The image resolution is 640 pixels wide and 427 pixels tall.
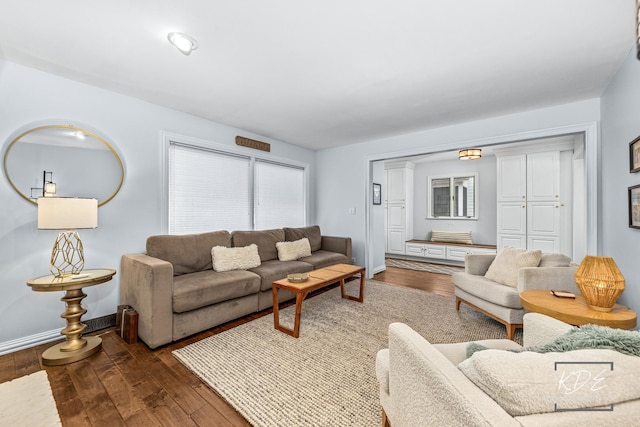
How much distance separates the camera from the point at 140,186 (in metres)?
3.01

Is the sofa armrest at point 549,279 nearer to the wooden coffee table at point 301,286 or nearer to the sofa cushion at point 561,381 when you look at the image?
the wooden coffee table at point 301,286

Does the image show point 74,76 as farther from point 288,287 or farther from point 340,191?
point 340,191

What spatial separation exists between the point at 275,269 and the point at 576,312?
2.76m

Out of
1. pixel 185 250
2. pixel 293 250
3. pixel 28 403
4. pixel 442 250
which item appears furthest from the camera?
pixel 442 250

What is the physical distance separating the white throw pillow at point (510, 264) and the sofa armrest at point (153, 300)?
10.6ft

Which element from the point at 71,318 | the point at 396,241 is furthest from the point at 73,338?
the point at 396,241

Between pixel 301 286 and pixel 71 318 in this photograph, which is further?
pixel 301 286

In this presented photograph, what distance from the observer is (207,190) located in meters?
3.74

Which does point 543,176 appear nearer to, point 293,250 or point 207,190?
point 293,250

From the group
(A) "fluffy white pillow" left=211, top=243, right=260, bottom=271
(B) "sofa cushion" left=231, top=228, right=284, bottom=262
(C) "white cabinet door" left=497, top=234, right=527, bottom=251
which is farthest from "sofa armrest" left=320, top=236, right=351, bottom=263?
(C) "white cabinet door" left=497, top=234, right=527, bottom=251

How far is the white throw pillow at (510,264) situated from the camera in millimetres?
2598

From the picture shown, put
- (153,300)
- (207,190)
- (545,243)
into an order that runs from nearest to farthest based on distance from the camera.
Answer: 1. (153,300)
2. (207,190)
3. (545,243)

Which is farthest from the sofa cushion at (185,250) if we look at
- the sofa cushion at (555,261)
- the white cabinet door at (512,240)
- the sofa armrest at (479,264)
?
the white cabinet door at (512,240)

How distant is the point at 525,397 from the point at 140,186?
140 inches
